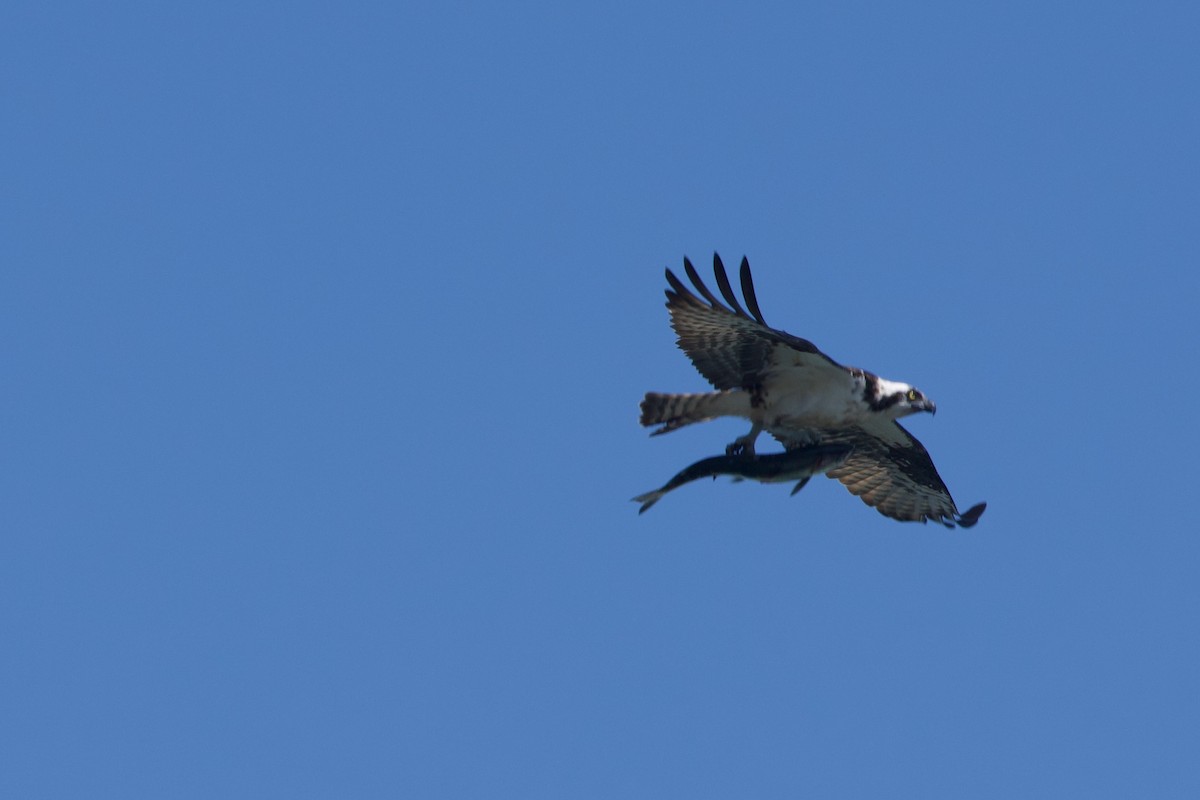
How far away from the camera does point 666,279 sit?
640 inches

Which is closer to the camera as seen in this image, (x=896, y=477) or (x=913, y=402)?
(x=913, y=402)

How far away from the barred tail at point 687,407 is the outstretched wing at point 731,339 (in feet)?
0.73

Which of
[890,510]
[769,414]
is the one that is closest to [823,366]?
[769,414]

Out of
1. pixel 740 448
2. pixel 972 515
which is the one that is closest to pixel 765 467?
pixel 740 448

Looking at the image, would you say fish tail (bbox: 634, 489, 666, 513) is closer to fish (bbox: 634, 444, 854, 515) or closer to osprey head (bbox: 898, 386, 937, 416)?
fish (bbox: 634, 444, 854, 515)

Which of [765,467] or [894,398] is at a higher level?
[894,398]

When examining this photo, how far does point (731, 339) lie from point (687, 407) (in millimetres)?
746

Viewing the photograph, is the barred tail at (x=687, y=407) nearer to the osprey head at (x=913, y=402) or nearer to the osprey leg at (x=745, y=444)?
the osprey leg at (x=745, y=444)

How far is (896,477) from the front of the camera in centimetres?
1920

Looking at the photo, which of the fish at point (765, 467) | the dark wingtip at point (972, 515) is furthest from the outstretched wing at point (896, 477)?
the fish at point (765, 467)

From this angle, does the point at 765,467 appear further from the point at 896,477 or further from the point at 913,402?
the point at 896,477

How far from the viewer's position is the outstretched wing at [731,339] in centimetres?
1578

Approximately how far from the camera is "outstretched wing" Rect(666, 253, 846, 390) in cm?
1578

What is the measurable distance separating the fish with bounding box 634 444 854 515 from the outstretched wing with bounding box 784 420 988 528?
2.76 meters
